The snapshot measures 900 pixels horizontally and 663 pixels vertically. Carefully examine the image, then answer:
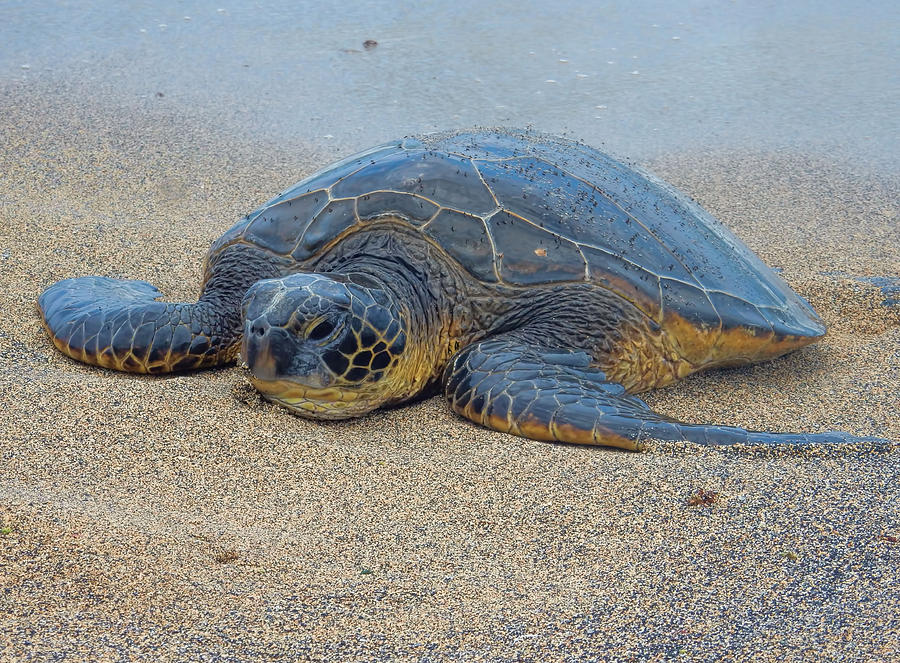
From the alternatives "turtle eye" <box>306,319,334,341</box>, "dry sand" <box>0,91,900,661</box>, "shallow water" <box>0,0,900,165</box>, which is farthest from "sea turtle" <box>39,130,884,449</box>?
"shallow water" <box>0,0,900,165</box>

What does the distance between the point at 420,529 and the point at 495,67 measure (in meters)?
6.77

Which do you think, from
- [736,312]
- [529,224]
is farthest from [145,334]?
[736,312]

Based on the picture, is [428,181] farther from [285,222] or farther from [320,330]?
[320,330]

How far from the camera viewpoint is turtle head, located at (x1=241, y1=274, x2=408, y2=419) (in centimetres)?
284

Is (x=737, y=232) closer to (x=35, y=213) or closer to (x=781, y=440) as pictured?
(x=781, y=440)

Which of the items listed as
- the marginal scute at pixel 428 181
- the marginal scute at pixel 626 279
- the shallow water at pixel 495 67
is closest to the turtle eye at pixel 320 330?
the marginal scute at pixel 428 181

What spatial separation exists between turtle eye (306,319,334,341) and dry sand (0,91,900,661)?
11.2 inches

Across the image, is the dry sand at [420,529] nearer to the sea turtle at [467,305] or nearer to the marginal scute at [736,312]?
the sea turtle at [467,305]

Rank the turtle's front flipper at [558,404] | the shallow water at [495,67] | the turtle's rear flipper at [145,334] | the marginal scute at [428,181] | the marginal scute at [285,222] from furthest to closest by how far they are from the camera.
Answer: the shallow water at [495,67] → the marginal scute at [285,222] → the marginal scute at [428,181] → the turtle's rear flipper at [145,334] → the turtle's front flipper at [558,404]

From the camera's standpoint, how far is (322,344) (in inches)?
113

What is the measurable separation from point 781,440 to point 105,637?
6.18 ft

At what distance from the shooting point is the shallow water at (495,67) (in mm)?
7090

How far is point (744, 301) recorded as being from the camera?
364cm

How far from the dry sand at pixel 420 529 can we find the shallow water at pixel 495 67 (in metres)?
3.68
